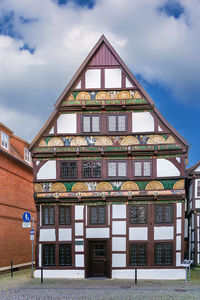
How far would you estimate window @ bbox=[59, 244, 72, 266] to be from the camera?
2217 centimetres

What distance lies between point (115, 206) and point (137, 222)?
1.54 metres

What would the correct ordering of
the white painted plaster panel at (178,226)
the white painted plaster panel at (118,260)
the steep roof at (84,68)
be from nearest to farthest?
1. the white painted plaster panel at (118,260)
2. the white painted plaster panel at (178,226)
3. the steep roof at (84,68)

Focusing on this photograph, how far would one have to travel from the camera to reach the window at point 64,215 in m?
22.5

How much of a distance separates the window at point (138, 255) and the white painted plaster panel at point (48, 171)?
6.07 meters

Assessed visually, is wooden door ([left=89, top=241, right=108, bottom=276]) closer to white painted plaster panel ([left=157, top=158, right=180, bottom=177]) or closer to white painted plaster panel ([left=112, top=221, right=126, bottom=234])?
white painted plaster panel ([left=112, top=221, right=126, bottom=234])

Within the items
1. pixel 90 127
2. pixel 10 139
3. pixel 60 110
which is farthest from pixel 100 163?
pixel 10 139

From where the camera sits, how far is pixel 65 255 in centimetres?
2223

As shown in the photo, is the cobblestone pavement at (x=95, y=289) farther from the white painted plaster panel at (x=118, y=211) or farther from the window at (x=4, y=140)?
the window at (x=4, y=140)

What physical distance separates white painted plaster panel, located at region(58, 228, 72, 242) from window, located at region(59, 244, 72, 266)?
1.14 ft

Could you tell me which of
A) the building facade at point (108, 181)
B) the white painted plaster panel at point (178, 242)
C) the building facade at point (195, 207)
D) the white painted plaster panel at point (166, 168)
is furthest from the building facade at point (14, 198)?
the building facade at point (195, 207)

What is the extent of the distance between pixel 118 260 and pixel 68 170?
5.82m

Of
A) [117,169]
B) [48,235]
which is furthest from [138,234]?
[48,235]

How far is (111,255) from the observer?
72.1ft

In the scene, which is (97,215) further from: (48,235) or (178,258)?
→ (178,258)
